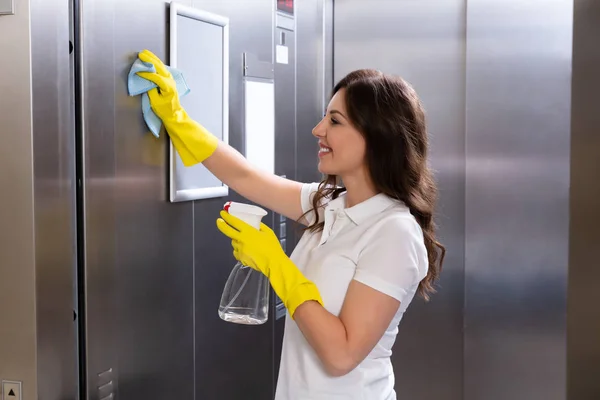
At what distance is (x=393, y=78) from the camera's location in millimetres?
1733

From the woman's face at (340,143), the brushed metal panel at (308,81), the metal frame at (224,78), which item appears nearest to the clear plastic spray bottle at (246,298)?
the metal frame at (224,78)

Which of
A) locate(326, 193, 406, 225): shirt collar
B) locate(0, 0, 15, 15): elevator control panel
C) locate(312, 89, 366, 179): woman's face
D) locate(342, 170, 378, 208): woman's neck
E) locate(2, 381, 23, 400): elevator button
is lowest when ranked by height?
locate(2, 381, 23, 400): elevator button

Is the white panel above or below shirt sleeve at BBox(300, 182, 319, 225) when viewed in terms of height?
above

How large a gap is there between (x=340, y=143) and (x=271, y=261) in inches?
12.1

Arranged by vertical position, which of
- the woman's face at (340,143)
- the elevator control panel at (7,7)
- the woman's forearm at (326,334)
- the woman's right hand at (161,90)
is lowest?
the woman's forearm at (326,334)

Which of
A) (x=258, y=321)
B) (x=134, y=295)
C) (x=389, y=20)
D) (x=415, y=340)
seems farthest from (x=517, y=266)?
(x=134, y=295)

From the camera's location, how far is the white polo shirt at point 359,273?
163 cm

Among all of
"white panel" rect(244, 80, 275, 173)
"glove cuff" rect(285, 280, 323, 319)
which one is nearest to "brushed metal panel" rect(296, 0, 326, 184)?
"white panel" rect(244, 80, 275, 173)

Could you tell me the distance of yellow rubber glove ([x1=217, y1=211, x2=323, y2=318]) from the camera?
1595 mm

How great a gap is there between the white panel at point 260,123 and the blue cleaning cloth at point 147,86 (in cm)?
40

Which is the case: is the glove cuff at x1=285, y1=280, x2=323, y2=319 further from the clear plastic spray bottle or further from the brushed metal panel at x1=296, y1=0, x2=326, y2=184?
the brushed metal panel at x1=296, y1=0, x2=326, y2=184

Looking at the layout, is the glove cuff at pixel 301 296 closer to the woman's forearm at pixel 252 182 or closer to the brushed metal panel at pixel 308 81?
the woman's forearm at pixel 252 182

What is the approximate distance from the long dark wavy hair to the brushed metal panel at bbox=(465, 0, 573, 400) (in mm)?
903

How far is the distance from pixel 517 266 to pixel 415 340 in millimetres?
461
